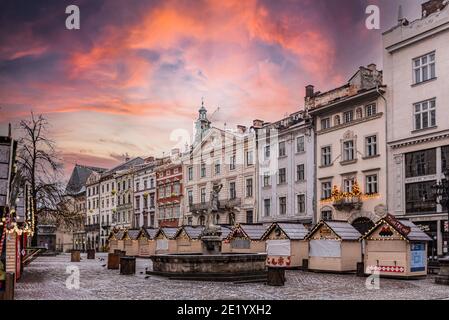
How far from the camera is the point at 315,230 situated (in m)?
29.9

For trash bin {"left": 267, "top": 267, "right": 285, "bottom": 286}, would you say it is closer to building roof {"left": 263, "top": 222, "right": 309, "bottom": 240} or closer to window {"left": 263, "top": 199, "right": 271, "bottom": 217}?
building roof {"left": 263, "top": 222, "right": 309, "bottom": 240}

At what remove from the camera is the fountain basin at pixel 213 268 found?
74.6 feet

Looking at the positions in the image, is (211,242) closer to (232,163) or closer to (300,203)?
(300,203)

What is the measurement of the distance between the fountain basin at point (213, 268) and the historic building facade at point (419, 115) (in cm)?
1393

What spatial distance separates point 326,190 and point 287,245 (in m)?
11.7

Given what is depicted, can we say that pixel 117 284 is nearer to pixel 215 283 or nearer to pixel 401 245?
pixel 215 283

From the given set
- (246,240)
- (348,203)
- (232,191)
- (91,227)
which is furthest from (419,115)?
(91,227)

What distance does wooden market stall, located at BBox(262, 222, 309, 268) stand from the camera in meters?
31.2

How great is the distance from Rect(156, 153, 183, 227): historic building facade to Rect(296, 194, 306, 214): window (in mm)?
19014

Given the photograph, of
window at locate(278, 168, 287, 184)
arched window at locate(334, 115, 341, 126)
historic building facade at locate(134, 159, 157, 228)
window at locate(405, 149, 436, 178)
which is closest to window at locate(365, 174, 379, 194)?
window at locate(405, 149, 436, 178)

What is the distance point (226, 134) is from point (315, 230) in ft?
86.1
